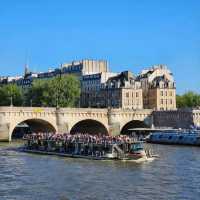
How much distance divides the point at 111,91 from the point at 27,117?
4030 centimetres

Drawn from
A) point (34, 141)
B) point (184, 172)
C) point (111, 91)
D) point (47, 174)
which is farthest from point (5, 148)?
point (111, 91)

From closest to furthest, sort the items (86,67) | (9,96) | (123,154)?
(123,154) < (9,96) < (86,67)

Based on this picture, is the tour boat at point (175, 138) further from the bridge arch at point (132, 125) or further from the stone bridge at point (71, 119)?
the bridge arch at point (132, 125)

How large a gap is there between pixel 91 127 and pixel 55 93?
42.4ft

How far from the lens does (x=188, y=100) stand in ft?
378

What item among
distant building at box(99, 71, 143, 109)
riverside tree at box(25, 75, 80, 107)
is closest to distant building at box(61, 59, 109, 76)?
distant building at box(99, 71, 143, 109)

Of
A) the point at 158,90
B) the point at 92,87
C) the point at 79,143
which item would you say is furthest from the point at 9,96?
the point at 79,143

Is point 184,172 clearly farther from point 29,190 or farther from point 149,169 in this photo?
point 29,190

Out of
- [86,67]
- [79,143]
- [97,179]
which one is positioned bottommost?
[97,179]

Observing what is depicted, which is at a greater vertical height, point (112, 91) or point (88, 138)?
point (112, 91)

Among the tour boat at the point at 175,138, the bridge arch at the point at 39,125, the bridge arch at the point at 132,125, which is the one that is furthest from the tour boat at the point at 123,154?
the bridge arch at the point at 132,125

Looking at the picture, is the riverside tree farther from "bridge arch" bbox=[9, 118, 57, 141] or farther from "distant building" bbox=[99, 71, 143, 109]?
"bridge arch" bbox=[9, 118, 57, 141]

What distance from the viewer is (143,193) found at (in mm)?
31422

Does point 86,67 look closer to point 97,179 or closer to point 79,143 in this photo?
point 79,143
